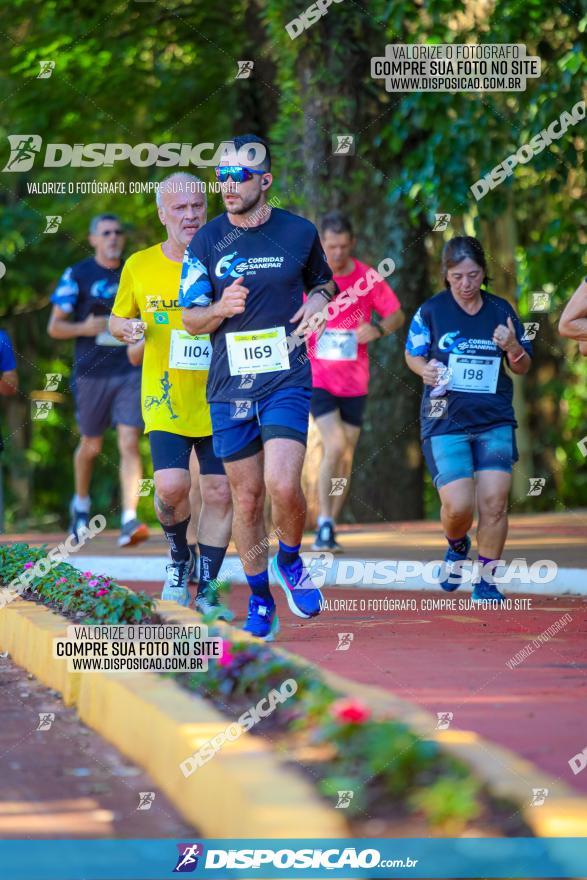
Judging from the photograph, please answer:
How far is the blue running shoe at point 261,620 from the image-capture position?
8562 mm

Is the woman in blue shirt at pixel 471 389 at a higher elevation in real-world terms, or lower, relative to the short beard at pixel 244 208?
lower

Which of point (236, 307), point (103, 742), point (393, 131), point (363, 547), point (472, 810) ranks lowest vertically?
point (363, 547)

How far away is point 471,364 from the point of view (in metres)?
10.3

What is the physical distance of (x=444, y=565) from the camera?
36.9 feet

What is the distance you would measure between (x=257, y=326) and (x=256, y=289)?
17cm

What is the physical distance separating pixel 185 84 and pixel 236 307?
1632cm

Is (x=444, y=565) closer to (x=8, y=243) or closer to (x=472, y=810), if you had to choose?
(x=472, y=810)

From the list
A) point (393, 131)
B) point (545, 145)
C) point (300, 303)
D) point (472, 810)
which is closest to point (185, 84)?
point (393, 131)

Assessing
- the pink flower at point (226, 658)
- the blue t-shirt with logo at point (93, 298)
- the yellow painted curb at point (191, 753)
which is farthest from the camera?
the blue t-shirt with logo at point (93, 298)

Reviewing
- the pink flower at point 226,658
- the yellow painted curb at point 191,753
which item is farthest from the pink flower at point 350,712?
the pink flower at point 226,658

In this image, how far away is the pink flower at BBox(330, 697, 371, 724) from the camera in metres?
5.29

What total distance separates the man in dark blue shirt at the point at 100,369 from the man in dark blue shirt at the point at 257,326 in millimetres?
5454

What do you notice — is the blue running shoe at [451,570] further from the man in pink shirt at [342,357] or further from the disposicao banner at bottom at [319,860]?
the disposicao banner at bottom at [319,860]

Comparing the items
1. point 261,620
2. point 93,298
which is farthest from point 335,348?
point 261,620
